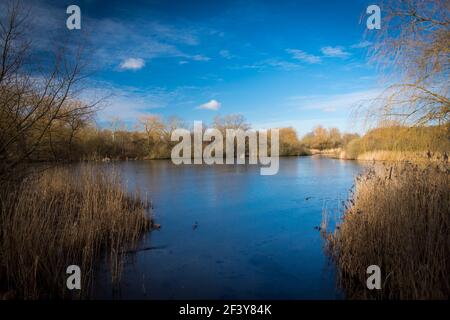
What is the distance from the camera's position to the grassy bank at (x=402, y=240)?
2.87 m

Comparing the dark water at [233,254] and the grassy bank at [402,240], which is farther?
the dark water at [233,254]

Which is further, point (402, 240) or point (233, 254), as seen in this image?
A: point (233, 254)

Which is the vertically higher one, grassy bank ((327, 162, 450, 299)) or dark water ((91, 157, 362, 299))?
grassy bank ((327, 162, 450, 299))

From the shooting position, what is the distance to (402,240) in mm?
3377

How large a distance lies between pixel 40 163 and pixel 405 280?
6.04 metres

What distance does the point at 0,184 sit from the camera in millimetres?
3797

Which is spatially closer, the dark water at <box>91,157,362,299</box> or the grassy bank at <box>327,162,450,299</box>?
the grassy bank at <box>327,162,450,299</box>

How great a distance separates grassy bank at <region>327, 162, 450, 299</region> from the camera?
9.43 ft

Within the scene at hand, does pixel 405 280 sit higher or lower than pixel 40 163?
lower

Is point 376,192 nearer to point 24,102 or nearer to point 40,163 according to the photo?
point 24,102

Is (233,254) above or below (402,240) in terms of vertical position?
below

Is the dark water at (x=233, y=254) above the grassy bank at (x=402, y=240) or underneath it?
underneath
